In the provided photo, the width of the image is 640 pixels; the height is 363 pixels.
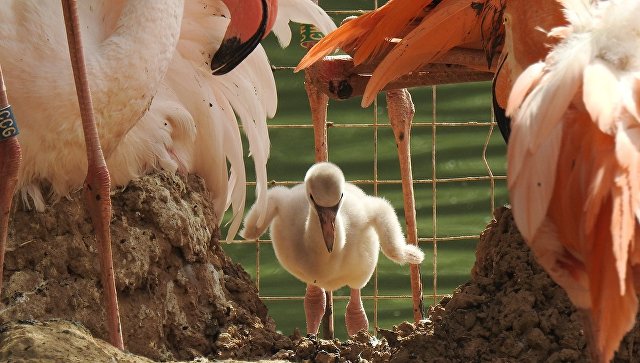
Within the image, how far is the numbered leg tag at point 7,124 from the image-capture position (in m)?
2.57

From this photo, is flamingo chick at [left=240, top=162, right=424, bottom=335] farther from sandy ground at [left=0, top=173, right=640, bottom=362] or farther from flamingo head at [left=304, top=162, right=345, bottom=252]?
sandy ground at [left=0, top=173, right=640, bottom=362]

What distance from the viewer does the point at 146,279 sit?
311 centimetres

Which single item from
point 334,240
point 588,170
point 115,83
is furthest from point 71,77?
point 334,240

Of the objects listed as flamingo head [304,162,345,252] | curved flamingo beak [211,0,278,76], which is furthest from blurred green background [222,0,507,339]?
curved flamingo beak [211,0,278,76]

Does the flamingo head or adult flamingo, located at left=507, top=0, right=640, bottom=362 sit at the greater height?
adult flamingo, located at left=507, top=0, right=640, bottom=362

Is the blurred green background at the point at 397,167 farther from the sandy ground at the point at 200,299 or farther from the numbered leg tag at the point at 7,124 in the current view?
the numbered leg tag at the point at 7,124

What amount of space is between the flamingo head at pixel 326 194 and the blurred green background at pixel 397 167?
165cm

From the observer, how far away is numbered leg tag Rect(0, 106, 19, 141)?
257 cm

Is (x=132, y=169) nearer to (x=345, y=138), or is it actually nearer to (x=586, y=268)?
(x=586, y=268)

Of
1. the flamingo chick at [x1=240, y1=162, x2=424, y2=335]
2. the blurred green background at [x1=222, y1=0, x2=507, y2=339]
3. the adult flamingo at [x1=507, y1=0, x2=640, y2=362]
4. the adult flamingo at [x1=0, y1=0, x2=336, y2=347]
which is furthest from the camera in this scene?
the blurred green background at [x1=222, y1=0, x2=507, y2=339]

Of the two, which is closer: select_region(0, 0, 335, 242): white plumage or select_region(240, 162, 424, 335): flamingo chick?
select_region(0, 0, 335, 242): white plumage

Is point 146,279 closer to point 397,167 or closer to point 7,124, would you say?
point 7,124

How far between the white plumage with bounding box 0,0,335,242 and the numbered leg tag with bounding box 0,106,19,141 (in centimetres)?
19

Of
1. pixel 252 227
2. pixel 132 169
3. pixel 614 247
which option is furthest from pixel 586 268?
pixel 252 227
